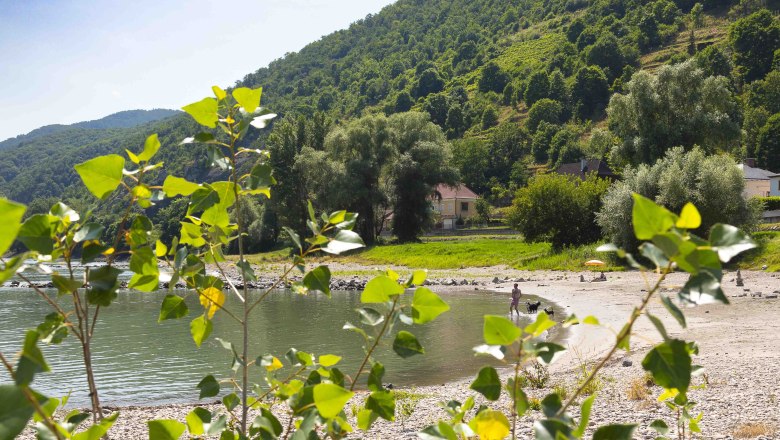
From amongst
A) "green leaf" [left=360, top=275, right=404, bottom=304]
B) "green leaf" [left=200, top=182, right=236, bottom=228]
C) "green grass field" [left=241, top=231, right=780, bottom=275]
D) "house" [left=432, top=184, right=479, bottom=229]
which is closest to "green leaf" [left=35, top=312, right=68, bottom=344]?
"green leaf" [left=200, top=182, right=236, bottom=228]

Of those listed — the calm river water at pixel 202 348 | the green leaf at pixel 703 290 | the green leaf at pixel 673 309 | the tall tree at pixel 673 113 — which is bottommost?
the calm river water at pixel 202 348

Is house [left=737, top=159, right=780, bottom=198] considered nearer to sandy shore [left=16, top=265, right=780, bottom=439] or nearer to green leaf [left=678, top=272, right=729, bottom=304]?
sandy shore [left=16, top=265, right=780, bottom=439]

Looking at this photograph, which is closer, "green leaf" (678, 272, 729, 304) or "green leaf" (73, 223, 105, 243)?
"green leaf" (678, 272, 729, 304)

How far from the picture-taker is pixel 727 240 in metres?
0.91

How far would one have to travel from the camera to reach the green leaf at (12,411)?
757 millimetres

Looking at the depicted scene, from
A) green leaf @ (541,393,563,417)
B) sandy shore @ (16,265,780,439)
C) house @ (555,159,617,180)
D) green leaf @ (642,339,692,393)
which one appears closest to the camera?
green leaf @ (642,339,692,393)

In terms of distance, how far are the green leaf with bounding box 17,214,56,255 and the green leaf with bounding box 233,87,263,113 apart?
47cm

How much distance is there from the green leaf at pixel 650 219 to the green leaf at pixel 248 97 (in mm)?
842

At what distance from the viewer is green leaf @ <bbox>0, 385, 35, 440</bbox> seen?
76 cm

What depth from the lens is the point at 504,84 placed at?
139 m

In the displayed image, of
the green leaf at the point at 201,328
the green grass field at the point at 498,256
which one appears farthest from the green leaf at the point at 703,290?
the green grass field at the point at 498,256

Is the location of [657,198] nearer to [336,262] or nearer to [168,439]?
[336,262]

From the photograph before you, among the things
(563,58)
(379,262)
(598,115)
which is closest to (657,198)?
(379,262)

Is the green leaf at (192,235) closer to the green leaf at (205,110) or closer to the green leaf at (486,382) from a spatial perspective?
the green leaf at (205,110)
